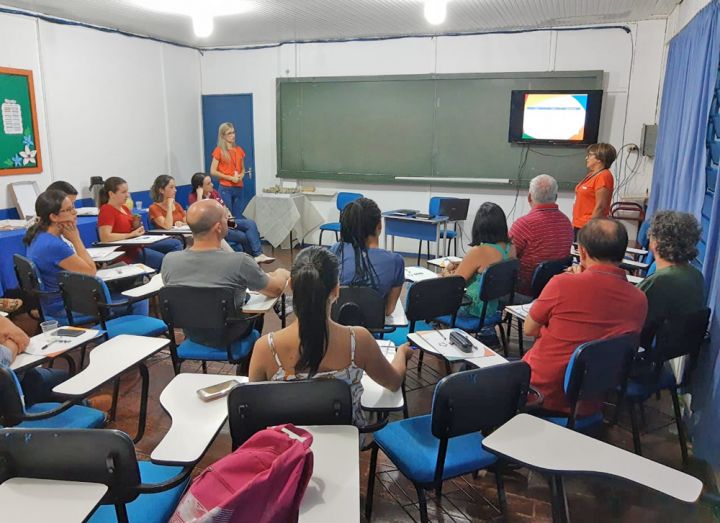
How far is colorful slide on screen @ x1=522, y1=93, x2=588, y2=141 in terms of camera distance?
609cm

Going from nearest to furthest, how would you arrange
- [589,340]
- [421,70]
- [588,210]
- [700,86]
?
[589,340], [700,86], [588,210], [421,70]

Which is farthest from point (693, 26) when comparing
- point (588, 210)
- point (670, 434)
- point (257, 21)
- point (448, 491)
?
point (257, 21)

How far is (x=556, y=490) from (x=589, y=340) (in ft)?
2.59

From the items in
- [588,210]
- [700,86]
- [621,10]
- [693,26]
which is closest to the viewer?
[700,86]

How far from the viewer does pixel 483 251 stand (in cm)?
327

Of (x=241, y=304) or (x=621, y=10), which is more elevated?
(x=621, y=10)

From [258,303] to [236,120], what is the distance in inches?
224

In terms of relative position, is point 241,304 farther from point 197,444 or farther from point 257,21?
point 257,21

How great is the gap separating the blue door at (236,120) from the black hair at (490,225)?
5396mm

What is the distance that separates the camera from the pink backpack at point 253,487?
1.17m

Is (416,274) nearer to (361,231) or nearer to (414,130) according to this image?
(361,231)

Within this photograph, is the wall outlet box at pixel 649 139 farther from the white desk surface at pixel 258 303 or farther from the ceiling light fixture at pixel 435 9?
the white desk surface at pixel 258 303

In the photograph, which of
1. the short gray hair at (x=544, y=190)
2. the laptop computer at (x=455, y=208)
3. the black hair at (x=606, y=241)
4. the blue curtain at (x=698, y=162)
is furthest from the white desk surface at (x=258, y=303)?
the laptop computer at (x=455, y=208)

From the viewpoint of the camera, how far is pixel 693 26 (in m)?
3.92
